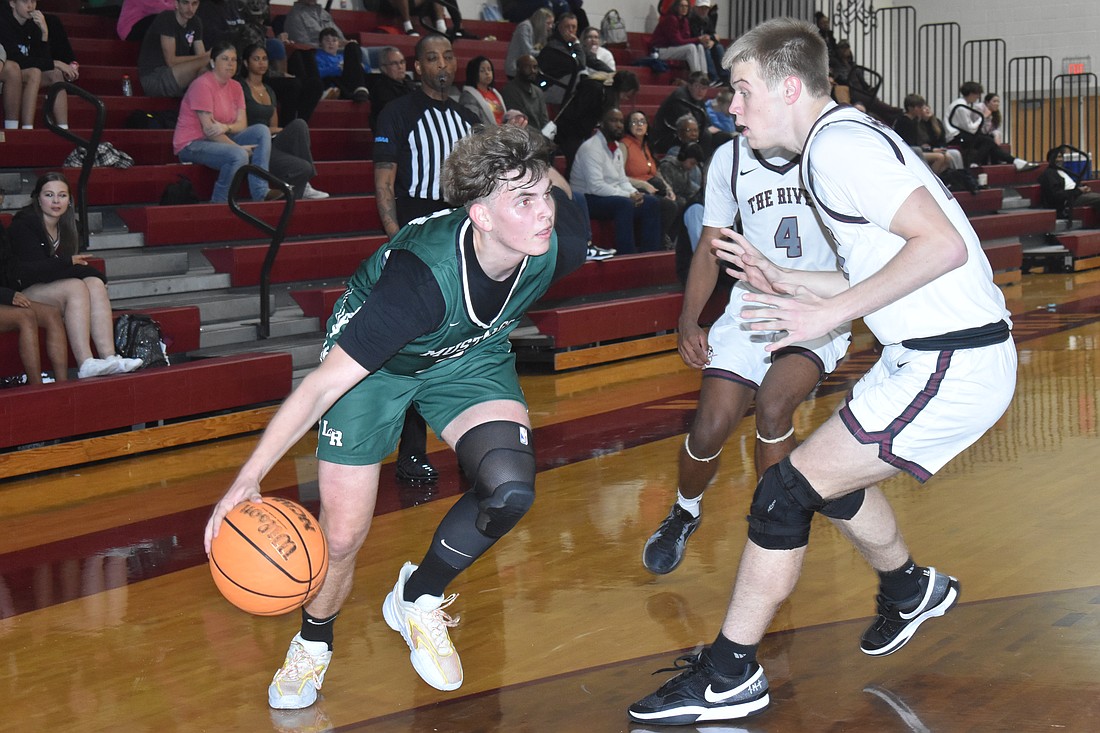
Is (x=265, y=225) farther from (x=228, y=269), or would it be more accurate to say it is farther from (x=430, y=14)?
(x=430, y=14)

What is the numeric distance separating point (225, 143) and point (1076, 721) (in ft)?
23.4

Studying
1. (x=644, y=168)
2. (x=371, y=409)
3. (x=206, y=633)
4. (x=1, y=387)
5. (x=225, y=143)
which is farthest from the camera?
(x=644, y=168)

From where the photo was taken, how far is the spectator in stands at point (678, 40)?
15461 millimetres

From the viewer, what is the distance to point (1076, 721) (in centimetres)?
277

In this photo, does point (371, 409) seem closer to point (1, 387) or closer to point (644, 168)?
point (1, 387)

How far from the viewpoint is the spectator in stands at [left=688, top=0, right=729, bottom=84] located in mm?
15742

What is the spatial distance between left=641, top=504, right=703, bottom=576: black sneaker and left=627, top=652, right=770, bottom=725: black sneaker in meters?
1.08

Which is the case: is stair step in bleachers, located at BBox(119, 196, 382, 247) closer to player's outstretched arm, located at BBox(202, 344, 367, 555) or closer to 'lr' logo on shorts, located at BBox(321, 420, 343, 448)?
'lr' logo on shorts, located at BBox(321, 420, 343, 448)

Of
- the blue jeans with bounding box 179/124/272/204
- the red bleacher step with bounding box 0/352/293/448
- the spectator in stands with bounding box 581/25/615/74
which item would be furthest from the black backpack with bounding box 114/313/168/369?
the spectator in stands with bounding box 581/25/615/74

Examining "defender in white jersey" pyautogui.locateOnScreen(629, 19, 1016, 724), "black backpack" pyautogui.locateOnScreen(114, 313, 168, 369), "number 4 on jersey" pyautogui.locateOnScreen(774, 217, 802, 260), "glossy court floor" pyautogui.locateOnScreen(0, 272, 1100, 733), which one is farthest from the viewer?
"black backpack" pyautogui.locateOnScreen(114, 313, 168, 369)

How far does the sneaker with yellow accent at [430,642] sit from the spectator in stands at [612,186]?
7213 mm

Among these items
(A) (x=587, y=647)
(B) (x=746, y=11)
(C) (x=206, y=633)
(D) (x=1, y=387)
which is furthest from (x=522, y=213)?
(B) (x=746, y=11)

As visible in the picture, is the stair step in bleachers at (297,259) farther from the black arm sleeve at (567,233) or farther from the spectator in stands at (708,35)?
the spectator in stands at (708,35)

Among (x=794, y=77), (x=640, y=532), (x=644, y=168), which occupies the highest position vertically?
(x=794, y=77)
